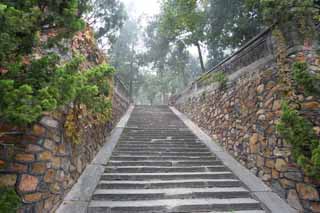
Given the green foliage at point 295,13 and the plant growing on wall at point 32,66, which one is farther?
the green foliage at point 295,13

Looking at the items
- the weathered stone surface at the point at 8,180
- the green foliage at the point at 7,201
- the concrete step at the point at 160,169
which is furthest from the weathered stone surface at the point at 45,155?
the concrete step at the point at 160,169

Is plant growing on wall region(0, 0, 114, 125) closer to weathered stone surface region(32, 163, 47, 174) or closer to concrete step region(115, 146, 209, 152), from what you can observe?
weathered stone surface region(32, 163, 47, 174)

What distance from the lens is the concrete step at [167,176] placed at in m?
3.49

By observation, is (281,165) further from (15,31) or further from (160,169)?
(15,31)

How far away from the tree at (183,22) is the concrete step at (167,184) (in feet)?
21.8

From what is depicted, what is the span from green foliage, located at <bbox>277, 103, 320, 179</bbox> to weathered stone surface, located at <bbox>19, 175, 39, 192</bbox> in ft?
10.2

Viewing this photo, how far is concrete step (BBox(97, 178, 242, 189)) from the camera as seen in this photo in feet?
10.7

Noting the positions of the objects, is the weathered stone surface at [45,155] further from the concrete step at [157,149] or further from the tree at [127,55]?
the tree at [127,55]

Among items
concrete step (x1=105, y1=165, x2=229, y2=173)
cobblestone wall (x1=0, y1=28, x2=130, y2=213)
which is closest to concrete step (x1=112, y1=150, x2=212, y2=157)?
concrete step (x1=105, y1=165, x2=229, y2=173)

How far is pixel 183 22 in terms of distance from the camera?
8.73 meters

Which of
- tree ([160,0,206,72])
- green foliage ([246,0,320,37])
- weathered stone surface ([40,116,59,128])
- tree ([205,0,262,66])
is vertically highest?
tree ([160,0,206,72])

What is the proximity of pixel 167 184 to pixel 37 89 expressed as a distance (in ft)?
8.15

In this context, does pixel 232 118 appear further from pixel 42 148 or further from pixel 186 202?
pixel 42 148

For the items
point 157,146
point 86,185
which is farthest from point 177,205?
point 157,146
